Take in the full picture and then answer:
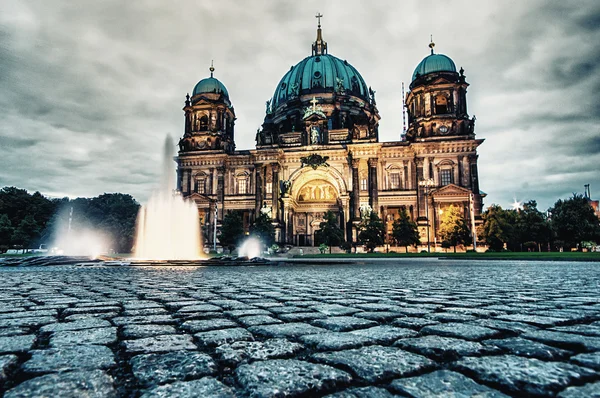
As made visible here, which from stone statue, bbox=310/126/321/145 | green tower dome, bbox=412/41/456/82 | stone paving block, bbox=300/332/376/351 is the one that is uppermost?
green tower dome, bbox=412/41/456/82

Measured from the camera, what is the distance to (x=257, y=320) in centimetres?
264

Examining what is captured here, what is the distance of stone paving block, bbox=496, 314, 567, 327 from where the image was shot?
96.0 inches

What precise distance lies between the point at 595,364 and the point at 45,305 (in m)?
4.04

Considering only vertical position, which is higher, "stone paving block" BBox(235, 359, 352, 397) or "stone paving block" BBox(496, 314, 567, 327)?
"stone paving block" BBox(235, 359, 352, 397)

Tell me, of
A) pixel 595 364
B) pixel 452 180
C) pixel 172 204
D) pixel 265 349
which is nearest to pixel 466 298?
pixel 595 364

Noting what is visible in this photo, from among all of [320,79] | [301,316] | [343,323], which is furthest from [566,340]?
[320,79]

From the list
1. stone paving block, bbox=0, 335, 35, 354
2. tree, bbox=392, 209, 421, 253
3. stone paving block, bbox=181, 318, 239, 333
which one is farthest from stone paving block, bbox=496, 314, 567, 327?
tree, bbox=392, 209, 421, 253

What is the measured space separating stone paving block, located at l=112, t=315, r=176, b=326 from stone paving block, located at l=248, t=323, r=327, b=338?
68cm

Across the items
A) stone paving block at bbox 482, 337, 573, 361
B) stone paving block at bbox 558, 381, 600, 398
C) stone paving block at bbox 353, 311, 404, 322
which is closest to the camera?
stone paving block at bbox 558, 381, 600, 398

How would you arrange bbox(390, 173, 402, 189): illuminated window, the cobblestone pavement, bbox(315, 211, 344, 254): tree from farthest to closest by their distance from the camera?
bbox(390, 173, 402, 189): illuminated window
bbox(315, 211, 344, 254): tree
the cobblestone pavement

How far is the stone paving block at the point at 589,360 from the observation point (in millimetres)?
1485

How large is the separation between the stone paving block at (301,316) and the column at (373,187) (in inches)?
1684

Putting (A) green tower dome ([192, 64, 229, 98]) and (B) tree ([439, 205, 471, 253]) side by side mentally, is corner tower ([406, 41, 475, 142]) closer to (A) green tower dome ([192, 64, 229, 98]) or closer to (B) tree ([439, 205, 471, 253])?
(B) tree ([439, 205, 471, 253])

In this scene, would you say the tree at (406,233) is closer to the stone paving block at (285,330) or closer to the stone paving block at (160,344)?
the stone paving block at (285,330)
